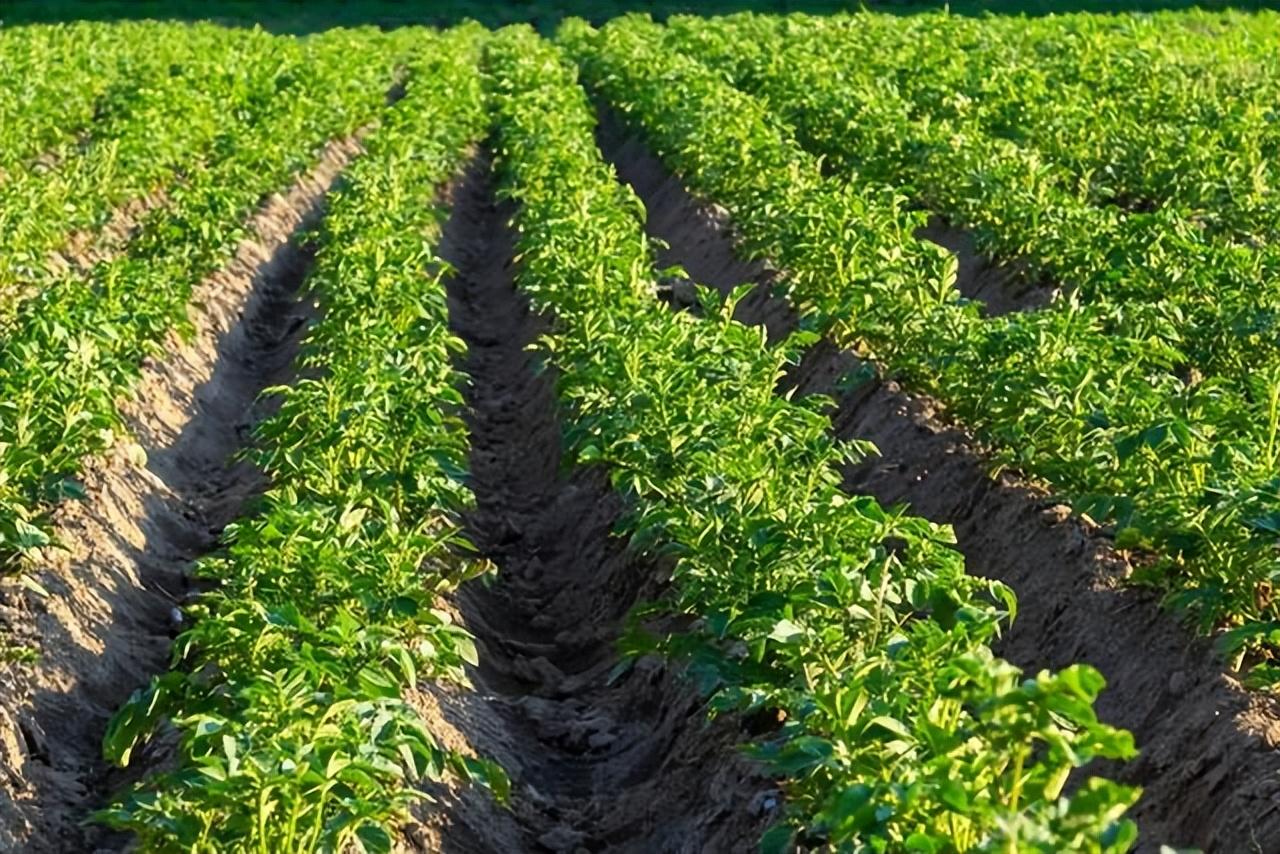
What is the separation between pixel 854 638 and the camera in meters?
4.66

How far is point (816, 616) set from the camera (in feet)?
15.1

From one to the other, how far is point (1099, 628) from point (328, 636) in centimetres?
277

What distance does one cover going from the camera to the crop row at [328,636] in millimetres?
4043

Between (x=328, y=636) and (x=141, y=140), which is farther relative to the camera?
(x=141, y=140)

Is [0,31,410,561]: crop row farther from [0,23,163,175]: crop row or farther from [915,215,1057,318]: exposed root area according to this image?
[915,215,1057,318]: exposed root area

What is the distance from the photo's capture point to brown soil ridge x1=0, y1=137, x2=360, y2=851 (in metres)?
5.62

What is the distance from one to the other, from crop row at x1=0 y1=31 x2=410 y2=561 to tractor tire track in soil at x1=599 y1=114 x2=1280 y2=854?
3.19 m

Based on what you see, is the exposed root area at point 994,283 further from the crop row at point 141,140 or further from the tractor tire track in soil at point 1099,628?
the crop row at point 141,140

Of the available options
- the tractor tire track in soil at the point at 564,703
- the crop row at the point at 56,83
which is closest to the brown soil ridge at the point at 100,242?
the crop row at the point at 56,83

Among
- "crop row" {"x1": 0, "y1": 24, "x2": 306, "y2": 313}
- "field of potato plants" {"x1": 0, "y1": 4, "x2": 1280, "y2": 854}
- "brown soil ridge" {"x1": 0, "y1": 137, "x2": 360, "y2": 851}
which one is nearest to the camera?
"field of potato plants" {"x1": 0, "y1": 4, "x2": 1280, "y2": 854}

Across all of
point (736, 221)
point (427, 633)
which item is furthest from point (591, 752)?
point (736, 221)

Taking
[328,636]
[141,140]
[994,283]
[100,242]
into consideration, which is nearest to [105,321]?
[328,636]

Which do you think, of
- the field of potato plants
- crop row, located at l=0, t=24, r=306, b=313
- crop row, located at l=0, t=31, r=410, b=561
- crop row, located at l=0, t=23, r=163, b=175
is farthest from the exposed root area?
crop row, located at l=0, t=23, r=163, b=175

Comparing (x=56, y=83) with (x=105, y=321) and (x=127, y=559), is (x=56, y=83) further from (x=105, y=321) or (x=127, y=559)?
(x=127, y=559)
